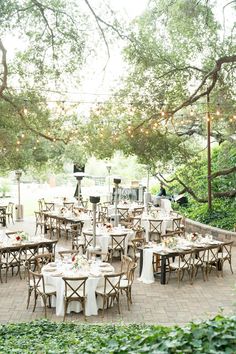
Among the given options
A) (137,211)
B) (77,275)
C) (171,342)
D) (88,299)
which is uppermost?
(137,211)

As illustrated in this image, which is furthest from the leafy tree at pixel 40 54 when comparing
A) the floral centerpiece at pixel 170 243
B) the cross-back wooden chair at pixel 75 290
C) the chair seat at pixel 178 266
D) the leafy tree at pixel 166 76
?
the chair seat at pixel 178 266

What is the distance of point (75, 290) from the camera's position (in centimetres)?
870

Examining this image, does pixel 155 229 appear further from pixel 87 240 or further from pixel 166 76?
pixel 166 76

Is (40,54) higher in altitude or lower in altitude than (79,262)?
higher

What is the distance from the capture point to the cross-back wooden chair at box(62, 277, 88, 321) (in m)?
8.60

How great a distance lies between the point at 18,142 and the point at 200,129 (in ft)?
28.7

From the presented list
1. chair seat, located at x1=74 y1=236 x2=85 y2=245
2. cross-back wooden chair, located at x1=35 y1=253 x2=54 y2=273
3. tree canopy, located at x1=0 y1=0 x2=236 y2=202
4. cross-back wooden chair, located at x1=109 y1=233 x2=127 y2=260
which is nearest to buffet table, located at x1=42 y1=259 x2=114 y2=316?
cross-back wooden chair, located at x1=35 y1=253 x2=54 y2=273

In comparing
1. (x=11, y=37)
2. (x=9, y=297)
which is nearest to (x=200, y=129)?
(x=11, y=37)

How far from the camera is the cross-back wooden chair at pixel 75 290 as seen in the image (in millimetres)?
8602

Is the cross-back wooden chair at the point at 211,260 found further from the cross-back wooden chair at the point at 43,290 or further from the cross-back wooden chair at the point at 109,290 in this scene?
the cross-back wooden chair at the point at 43,290

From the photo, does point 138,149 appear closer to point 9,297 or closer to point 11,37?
point 11,37

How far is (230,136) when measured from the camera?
1766 cm

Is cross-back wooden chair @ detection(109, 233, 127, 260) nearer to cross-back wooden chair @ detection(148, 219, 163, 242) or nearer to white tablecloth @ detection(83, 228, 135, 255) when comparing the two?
white tablecloth @ detection(83, 228, 135, 255)

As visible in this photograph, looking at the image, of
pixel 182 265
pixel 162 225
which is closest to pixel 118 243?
pixel 182 265
